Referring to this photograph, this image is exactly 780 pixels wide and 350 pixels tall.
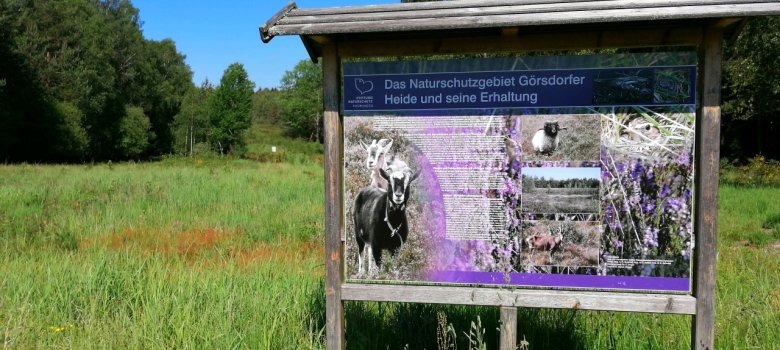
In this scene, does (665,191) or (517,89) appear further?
(517,89)

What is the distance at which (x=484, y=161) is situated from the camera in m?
3.23

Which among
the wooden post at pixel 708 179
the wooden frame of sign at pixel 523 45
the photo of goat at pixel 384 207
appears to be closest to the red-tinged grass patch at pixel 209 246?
the photo of goat at pixel 384 207

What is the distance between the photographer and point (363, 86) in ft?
11.2

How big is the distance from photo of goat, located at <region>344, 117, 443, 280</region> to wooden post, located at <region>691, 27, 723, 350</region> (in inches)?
57.7

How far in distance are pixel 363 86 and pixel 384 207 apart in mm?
747

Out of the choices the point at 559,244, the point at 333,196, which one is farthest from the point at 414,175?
the point at 559,244

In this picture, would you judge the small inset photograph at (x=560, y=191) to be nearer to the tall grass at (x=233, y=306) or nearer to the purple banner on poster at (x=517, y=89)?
the purple banner on poster at (x=517, y=89)

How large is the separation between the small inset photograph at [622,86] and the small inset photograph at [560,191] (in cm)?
41

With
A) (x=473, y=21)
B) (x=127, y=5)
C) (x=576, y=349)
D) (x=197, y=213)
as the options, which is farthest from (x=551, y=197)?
(x=127, y=5)

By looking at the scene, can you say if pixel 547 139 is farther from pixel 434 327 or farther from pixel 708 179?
pixel 434 327

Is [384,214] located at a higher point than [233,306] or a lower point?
higher

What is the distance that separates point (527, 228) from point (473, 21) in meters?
1.20

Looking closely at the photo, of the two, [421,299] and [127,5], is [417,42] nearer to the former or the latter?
[421,299]

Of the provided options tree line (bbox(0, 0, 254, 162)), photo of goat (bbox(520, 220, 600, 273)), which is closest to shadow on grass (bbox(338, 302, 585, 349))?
photo of goat (bbox(520, 220, 600, 273))
